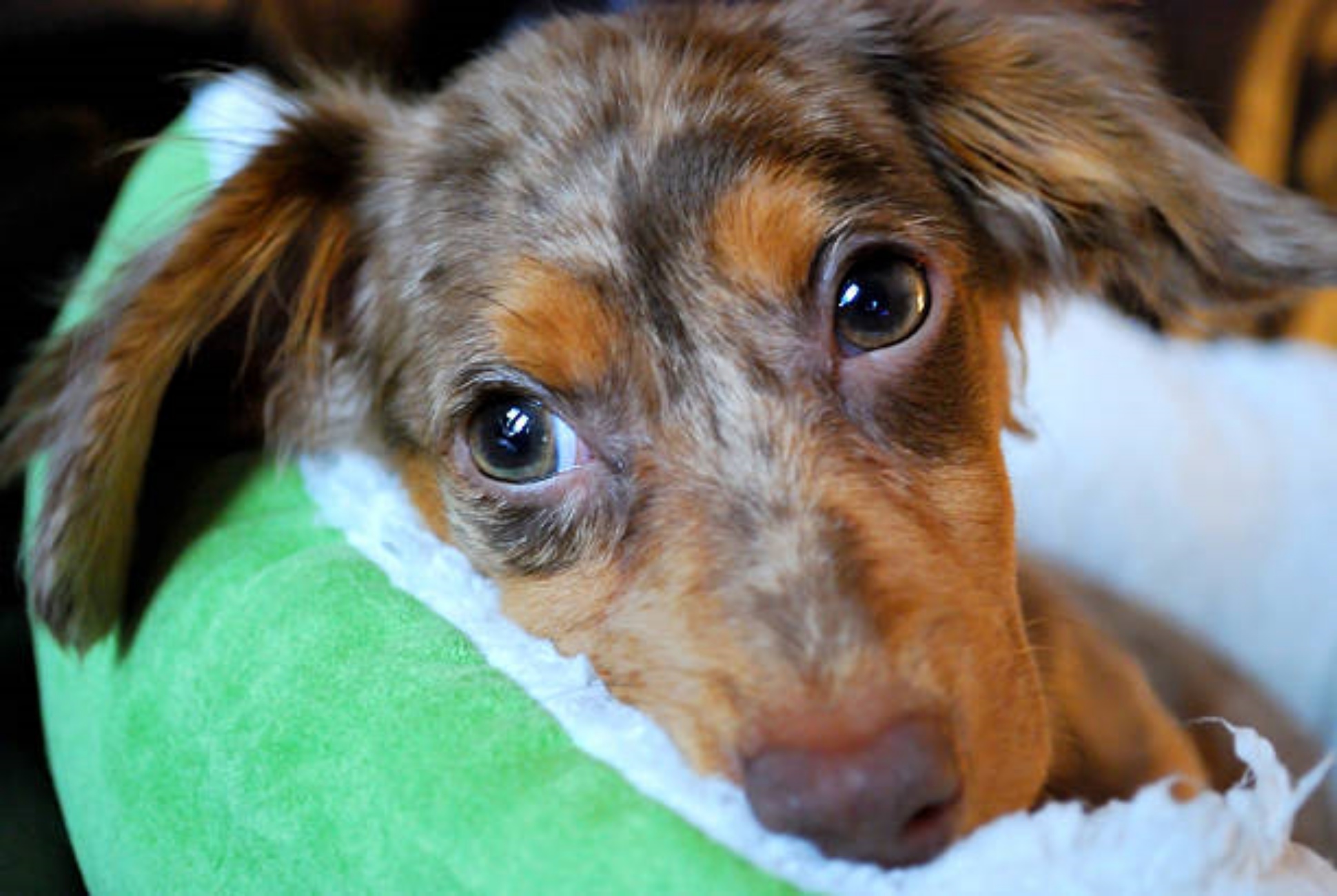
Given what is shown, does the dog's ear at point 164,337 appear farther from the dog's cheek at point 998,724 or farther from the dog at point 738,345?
the dog's cheek at point 998,724

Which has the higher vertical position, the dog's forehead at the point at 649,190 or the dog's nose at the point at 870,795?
the dog's forehead at the point at 649,190

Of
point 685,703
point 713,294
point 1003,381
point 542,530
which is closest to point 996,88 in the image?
point 1003,381

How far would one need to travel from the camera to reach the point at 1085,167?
4.75 ft

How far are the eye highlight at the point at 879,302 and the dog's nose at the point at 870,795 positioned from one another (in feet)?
1.58

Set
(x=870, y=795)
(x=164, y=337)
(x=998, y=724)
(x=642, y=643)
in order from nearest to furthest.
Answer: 1. (x=870, y=795)
2. (x=998, y=724)
3. (x=642, y=643)
4. (x=164, y=337)

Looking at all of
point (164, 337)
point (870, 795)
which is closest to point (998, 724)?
point (870, 795)

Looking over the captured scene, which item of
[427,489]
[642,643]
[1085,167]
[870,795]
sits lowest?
[427,489]

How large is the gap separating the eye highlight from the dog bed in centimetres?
43

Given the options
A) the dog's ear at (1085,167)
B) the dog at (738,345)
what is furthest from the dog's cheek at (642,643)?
the dog's ear at (1085,167)

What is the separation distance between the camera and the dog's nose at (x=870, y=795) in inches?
34.1

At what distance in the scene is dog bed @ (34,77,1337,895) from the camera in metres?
0.87

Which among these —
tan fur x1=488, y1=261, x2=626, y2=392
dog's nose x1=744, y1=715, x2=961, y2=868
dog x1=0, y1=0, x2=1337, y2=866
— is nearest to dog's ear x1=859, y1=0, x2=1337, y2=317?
dog x1=0, y1=0, x2=1337, y2=866

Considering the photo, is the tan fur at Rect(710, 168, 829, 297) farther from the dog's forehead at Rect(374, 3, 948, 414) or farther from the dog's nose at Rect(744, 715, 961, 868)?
the dog's nose at Rect(744, 715, 961, 868)

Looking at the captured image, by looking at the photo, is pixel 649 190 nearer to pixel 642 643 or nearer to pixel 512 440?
pixel 512 440
